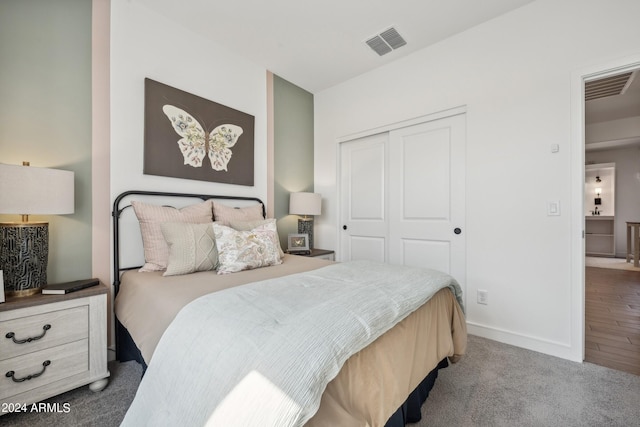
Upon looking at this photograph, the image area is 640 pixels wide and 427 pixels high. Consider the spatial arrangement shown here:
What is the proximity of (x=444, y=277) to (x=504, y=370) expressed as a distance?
0.89 metres

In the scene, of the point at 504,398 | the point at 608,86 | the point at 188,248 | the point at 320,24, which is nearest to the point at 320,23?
the point at 320,24

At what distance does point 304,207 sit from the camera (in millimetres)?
3248

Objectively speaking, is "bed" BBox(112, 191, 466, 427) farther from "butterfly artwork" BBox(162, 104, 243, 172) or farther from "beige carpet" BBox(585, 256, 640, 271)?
"beige carpet" BBox(585, 256, 640, 271)

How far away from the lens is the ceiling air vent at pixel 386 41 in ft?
8.43

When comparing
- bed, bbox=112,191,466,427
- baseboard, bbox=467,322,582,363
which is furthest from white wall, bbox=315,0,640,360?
bed, bbox=112,191,466,427

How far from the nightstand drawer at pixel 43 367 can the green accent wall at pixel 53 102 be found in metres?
0.55

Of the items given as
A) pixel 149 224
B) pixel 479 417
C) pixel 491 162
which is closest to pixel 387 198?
pixel 491 162

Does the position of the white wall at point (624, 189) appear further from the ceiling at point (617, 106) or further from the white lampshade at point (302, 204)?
the white lampshade at point (302, 204)

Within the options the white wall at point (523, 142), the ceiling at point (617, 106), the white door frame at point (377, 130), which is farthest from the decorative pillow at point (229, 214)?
the ceiling at point (617, 106)

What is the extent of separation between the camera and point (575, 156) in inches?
78.9

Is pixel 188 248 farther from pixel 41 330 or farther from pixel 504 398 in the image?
pixel 504 398

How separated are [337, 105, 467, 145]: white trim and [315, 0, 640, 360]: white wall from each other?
0.05m

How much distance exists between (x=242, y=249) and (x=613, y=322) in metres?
3.63

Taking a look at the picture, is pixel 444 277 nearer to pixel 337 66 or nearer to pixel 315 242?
pixel 315 242
